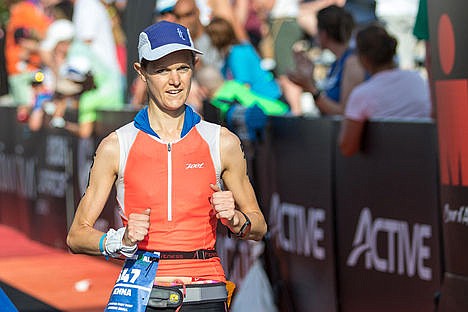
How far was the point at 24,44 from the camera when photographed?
17.1m

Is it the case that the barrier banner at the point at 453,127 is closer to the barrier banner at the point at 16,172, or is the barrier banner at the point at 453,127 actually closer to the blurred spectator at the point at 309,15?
the blurred spectator at the point at 309,15

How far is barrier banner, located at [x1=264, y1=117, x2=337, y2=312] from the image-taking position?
346 inches

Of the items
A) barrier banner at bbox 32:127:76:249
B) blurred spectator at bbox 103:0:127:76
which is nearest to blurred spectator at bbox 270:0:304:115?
blurred spectator at bbox 103:0:127:76

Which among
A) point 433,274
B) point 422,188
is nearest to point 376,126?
point 422,188

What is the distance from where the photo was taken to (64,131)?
1413 cm

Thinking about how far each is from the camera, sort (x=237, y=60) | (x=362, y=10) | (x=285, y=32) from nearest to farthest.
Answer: (x=237, y=60), (x=362, y=10), (x=285, y=32)

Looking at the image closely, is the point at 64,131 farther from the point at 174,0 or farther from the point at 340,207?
the point at 340,207

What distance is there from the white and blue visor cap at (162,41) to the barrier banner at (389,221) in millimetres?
2566

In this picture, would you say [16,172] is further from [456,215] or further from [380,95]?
[456,215]

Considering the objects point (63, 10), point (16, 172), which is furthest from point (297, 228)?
point (63, 10)

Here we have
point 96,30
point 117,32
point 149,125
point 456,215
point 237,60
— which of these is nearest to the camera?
point 149,125

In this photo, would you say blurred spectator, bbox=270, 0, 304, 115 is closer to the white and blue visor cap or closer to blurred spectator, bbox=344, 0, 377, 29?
blurred spectator, bbox=344, 0, 377, 29

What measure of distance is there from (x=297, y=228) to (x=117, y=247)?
419 centimetres

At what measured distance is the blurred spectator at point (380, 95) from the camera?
8227mm
